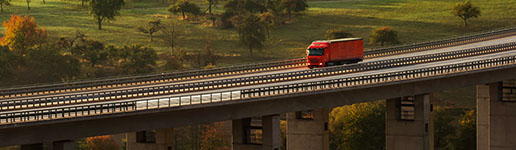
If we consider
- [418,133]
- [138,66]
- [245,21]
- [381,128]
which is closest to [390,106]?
[418,133]

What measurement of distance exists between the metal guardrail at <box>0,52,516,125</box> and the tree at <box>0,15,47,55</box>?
318ft

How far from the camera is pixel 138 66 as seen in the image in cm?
15650

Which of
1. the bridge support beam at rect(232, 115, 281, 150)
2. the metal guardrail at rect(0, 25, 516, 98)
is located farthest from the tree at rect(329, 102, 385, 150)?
the bridge support beam at rect(232, 115, 281, 150)

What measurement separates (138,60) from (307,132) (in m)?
75.8

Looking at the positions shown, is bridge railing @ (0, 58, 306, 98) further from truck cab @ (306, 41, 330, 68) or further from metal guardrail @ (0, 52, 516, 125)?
metal guardrail @ (0, 52, 516, 125)

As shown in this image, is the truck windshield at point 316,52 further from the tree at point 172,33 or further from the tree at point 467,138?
the tree at point 172,33

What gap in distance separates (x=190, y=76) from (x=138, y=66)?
237 feet

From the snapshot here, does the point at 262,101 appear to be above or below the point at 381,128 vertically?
above

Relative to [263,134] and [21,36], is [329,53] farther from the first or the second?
[21,36]

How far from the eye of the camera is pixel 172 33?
180m

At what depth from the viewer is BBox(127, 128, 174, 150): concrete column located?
7012cm

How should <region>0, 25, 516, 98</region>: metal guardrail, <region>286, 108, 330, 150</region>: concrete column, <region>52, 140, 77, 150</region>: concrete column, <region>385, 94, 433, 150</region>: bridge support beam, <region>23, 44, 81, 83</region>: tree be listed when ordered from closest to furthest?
<region>52, 140, 77, 150</region>: concrete column, <region>0, 25, 516, 98</region>: metal guardrail, <region>286, 108, 330, 150</region>: concrete column, <region>385, 94, 433, 150</region>: bridge support beam, <region>23, 44, 81, 83</region>: tree

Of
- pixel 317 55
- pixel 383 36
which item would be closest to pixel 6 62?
pixel 383 36

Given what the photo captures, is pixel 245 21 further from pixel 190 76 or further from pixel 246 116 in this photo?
pixel 246 116
